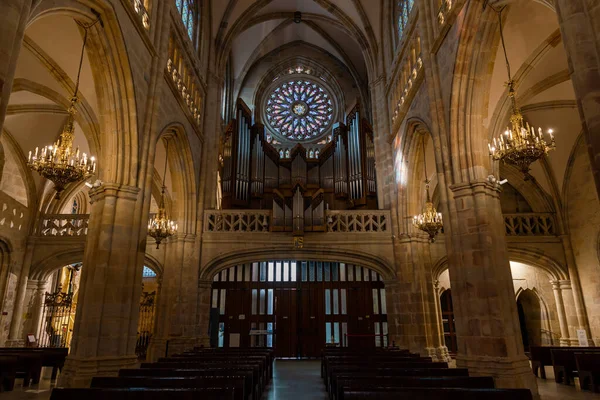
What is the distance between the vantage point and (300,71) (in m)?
26.0

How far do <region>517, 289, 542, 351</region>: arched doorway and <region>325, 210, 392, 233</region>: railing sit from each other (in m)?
8.31

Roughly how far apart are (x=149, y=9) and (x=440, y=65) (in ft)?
26.8

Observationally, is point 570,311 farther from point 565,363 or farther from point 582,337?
point 565,363

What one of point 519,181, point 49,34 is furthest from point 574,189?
point 49,34

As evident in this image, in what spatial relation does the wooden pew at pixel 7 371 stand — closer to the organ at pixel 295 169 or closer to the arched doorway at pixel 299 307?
the arched doorway at pixel 299 307

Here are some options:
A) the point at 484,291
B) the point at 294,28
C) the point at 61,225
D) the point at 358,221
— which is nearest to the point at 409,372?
the point at 484,291

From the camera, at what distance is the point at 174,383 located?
17.3 feet

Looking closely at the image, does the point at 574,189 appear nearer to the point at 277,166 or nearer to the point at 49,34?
the point at 277,166

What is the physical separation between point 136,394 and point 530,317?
774 inches

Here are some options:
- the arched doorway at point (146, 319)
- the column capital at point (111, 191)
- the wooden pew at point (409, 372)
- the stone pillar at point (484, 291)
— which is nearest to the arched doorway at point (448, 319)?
the stone pillar at point (484, 291)

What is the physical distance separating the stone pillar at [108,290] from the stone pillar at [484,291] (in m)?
7.30

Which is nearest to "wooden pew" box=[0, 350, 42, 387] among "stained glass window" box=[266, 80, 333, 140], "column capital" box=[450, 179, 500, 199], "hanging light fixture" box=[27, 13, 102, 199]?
"hanging light fixture" box=[27, 13, 102, 199]

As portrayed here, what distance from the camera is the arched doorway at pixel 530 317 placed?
18.6m

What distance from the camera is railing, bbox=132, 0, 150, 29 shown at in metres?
10.6
